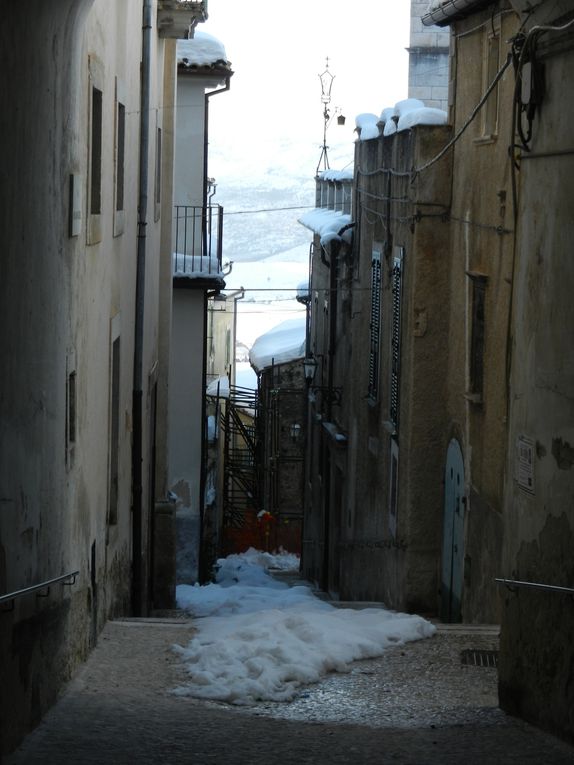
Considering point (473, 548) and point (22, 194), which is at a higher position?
point (22, 194)

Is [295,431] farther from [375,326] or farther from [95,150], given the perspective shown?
[95,150]

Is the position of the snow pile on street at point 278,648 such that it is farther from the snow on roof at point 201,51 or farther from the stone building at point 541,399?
the snow on roof at point 201,51

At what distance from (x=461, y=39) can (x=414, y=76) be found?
9.57 m

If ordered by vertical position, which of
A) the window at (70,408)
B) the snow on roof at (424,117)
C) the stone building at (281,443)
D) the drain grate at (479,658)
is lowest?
the stone building at (281,443)

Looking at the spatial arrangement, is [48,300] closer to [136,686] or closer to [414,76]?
[136,686]

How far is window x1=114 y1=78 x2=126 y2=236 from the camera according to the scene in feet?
35.6

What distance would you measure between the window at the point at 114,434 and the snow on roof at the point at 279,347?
62.5ft

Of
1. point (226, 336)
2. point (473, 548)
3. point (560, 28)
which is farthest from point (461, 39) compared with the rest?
point (226, 336)

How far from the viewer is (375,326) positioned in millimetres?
17188

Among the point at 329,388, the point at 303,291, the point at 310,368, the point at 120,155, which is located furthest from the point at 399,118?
the point at 303,291

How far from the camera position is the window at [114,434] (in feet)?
36.3

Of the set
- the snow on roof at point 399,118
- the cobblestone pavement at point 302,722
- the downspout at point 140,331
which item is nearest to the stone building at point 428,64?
the snow on roof at point 399,118

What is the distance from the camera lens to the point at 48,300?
6910mm

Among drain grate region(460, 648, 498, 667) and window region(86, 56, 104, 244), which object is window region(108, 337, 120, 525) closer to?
window region(86, 56, 104, 244)
